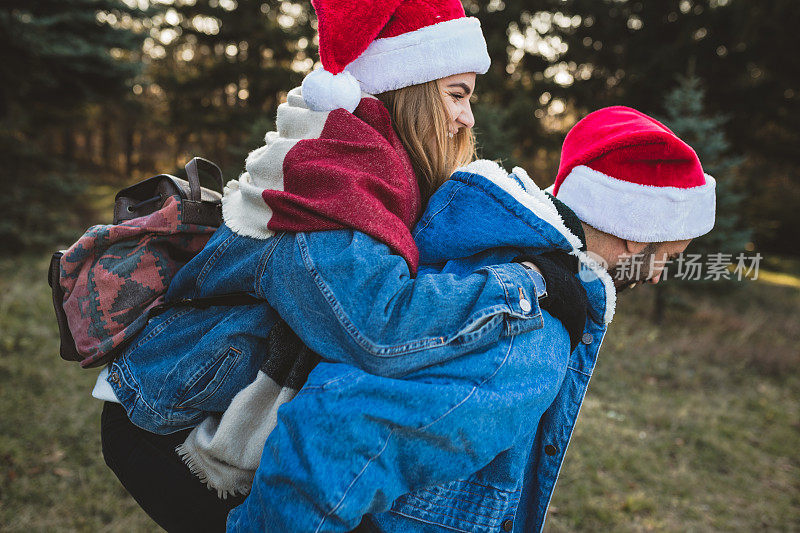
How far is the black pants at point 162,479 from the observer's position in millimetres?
1421

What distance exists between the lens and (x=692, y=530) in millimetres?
3520

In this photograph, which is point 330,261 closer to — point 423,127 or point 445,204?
point 445,204

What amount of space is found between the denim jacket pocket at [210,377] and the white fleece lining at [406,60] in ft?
2.79

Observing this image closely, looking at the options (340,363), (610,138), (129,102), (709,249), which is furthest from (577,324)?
(129,102)

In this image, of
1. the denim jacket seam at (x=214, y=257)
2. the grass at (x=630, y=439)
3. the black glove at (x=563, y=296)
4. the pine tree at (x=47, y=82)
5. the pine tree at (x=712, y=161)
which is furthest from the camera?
the pine tree at (x=712, y=161)

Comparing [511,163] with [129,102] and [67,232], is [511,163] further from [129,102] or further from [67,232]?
[67,232]

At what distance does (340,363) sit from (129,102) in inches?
393

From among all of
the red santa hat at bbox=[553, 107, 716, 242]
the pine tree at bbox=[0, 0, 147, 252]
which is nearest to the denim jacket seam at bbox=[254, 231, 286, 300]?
the red santa hat at bbox=[553, 107, 716, 242]

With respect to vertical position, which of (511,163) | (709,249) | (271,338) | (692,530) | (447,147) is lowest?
(692,530)

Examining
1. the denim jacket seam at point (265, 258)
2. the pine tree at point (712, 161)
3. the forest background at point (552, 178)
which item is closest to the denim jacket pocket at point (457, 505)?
the denim jacket seam at point (265, 258)

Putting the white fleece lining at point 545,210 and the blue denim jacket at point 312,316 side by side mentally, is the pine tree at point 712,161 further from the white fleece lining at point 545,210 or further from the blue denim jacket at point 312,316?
the blue denim jacket at point 312,316

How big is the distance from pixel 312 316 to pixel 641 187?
113 cm

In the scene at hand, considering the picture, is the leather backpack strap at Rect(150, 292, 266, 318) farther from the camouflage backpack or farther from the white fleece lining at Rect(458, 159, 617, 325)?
the white fleece lining at Rect(458, 159, 617, 325)

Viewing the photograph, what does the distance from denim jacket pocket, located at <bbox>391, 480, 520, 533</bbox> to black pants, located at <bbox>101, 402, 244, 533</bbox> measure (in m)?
0.48
